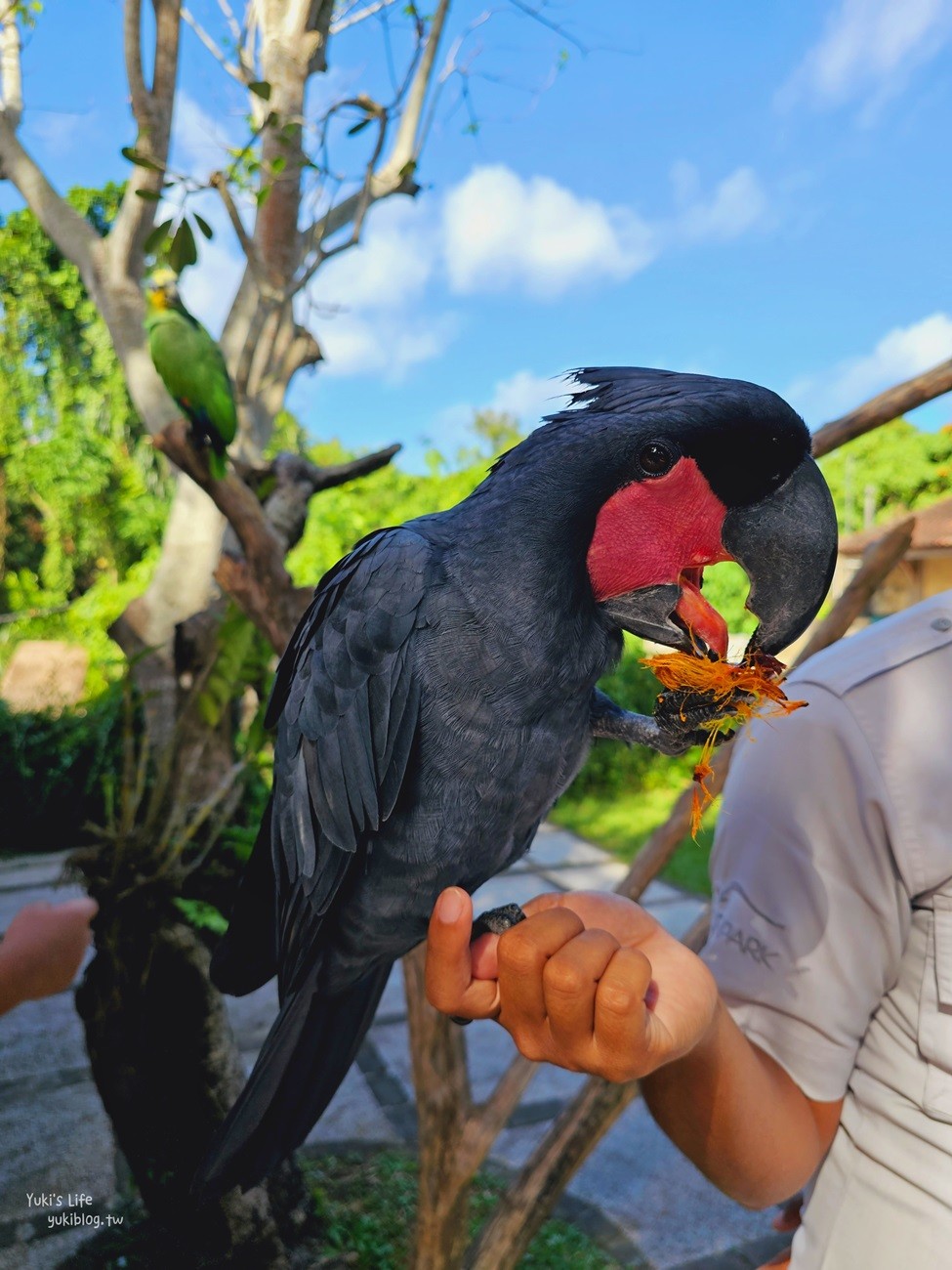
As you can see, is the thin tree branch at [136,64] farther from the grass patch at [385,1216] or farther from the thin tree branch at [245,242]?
the grass patch at [385,1216]

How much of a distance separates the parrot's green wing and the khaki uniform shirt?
190 cm

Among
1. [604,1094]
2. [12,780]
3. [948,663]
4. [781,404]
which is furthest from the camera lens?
[12,780]

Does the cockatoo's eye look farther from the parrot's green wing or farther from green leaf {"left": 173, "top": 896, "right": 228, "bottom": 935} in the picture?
the parrot's green wing

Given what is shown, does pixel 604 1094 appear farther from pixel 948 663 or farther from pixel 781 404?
pixel 781 404

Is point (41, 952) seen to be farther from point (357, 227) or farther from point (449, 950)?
point (357, 227)

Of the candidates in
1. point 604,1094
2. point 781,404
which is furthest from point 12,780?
point 781,404

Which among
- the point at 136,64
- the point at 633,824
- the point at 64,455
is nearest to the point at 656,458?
the point at 136,64

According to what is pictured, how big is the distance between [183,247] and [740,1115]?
135 centimetres

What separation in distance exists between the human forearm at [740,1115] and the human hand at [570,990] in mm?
112

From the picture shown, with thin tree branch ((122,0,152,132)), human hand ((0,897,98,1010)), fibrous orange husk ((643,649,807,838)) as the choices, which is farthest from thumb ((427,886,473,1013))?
thin tree branch ((122,0,152,132))

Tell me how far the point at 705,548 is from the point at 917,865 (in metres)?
0.40

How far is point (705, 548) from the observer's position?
66 centimetres

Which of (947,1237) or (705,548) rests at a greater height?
(705,548)

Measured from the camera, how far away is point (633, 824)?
18.2 feet
